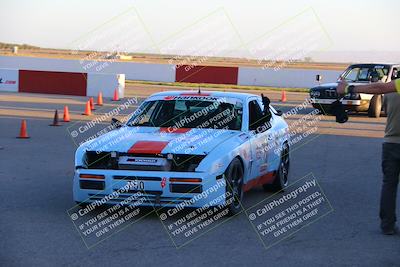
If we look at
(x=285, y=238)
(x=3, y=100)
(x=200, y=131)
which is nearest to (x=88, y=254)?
(x=285, y=238)

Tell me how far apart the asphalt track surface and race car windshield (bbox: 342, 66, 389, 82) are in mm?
10668

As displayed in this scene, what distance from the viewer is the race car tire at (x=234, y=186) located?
7.50 meters

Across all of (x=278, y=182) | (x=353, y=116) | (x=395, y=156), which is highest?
(x=395, y=156)

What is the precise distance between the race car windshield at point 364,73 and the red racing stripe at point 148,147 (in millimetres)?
16379

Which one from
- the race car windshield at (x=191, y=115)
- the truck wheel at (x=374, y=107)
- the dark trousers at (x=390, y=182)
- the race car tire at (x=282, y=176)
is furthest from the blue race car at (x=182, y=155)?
the truck wheel at (x=374, y=107)

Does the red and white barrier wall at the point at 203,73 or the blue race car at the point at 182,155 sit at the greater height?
the blue race car at the point at 182,155

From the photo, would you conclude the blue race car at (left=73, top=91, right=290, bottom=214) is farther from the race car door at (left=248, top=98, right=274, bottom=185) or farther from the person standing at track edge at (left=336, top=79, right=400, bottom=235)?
the person standing at track edge at (left=336, top=79, right=400, bottom=235)

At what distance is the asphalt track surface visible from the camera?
589cm

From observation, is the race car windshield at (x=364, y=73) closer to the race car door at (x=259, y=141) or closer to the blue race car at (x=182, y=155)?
the race car door at (x=259, y=141)

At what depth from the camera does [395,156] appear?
6.84 meters

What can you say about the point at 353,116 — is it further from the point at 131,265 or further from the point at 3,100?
the point at 131,265

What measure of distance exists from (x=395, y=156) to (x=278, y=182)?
274 centimetres

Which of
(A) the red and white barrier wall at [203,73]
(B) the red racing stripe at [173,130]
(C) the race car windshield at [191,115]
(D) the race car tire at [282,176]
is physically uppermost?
(C) the race car windshield at [191,115]

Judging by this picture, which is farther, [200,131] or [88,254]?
[200,131]
